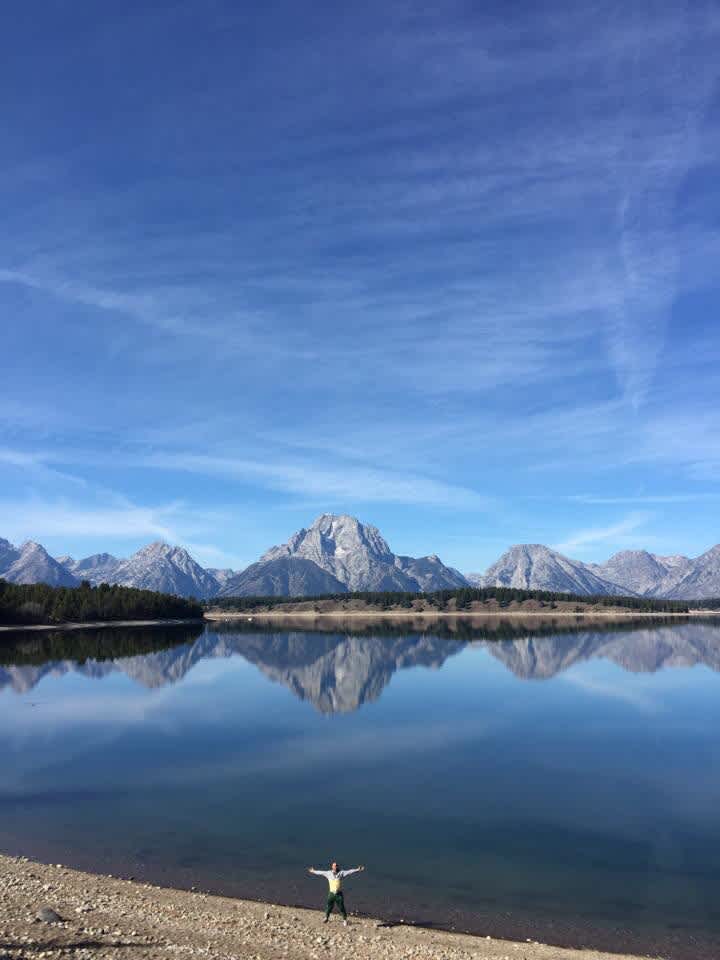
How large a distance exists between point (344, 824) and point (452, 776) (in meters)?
14.7

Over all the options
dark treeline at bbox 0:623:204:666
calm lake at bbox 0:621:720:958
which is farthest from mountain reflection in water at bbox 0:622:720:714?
calm lake at bbox 0:621:720:958

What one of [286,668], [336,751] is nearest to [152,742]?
[336,751]

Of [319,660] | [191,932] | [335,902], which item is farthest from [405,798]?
[319,660]

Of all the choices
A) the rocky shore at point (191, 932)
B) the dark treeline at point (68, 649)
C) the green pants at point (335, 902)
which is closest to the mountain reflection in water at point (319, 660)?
A: the dark treeline at point (68, 649)

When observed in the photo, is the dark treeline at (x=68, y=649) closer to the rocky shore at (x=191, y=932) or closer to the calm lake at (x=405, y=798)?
the calm lake at (x=405, y=798)

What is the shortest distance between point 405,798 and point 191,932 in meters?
23.6

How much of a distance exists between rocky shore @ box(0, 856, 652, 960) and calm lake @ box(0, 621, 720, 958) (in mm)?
2371

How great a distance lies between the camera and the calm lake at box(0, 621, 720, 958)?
30.8 meters

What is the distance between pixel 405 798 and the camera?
150ft

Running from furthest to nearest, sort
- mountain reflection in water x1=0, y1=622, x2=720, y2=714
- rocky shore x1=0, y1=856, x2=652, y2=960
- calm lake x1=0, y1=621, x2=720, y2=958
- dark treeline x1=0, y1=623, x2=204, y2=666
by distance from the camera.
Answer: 1. dark treeline x1=0, y1=623, x2=204, y2=666
2. mountain reflection in water x1=0, y1=622, x2=720, y2=714
3. calm lake x1=0, y1=621, x2=720, y2=958
4. rocky shore x1=0, y1=856, x2=652, y2=960

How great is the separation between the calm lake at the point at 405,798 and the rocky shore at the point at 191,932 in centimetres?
237

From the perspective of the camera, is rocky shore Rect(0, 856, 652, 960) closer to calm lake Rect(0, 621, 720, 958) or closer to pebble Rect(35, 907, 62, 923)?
pebble Rect(35, 907, 62, 923)

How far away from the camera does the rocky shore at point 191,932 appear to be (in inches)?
899

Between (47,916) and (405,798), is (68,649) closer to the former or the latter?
(405,798)
